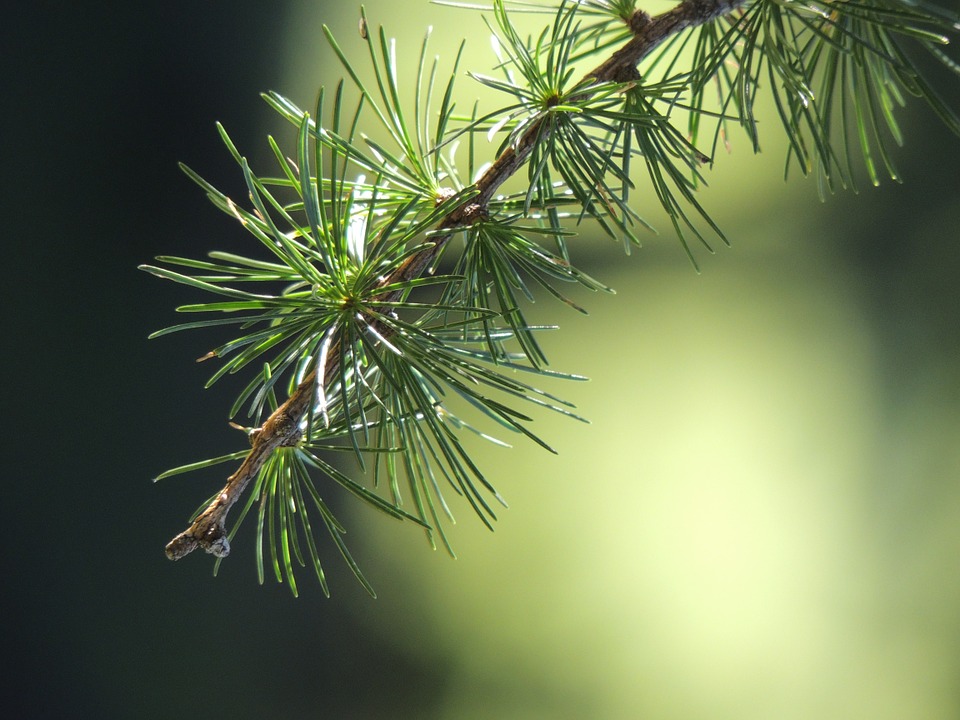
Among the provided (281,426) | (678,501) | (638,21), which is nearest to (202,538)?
(281,426)

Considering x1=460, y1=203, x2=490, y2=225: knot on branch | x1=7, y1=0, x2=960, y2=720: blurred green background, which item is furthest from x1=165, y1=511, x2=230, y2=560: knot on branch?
x1=7, y1=0, x2=960, y2=720: blurred green background

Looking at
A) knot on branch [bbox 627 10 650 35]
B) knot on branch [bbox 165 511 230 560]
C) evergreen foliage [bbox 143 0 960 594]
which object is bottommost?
knot on branch [bbox 165 511 230 560]

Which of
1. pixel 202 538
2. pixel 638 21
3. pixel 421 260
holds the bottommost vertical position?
pixel 202 538

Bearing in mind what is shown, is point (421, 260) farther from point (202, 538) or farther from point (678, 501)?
point (678, 501)

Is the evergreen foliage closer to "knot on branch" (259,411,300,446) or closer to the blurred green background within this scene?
"knot on branch" (259,411,300,446)

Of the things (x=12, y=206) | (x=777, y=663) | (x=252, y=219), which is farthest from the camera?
(x=777, y=663)

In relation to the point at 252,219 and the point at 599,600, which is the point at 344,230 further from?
the point at 599,600

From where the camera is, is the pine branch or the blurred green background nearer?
the pine branch

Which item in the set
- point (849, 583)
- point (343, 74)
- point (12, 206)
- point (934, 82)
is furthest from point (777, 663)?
point (12, 206)
